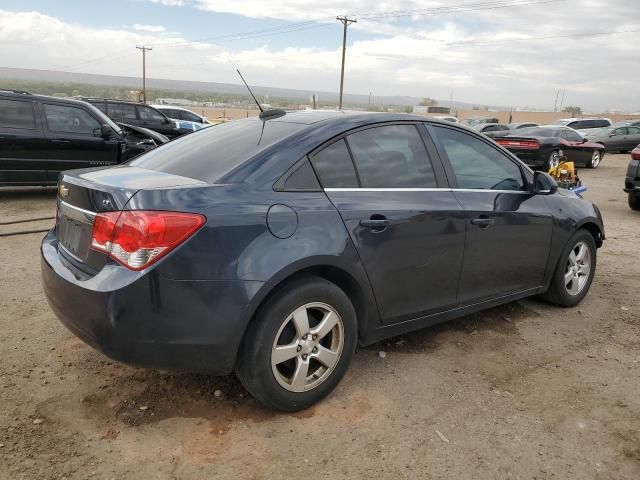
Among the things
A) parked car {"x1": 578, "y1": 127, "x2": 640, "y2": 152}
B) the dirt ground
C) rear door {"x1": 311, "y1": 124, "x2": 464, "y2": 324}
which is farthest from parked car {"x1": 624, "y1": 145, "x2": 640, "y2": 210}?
parked car {"x1": 578, "y1": 127, "x2": 640, "y2": 152}

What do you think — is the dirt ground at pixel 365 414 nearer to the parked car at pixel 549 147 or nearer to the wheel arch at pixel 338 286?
the wheel arch at pixel 338 286

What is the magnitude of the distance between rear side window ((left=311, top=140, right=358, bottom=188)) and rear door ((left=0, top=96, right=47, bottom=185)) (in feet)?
23.4

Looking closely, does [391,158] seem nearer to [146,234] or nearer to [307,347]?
[307,347]

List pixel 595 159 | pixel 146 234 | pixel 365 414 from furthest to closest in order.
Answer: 1. pixel 595 159
2. pixel 365 414
3. pixel 146 234

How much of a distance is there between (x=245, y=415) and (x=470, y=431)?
1190mm

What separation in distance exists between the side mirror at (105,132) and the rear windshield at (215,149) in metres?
6.15

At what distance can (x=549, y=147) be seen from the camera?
1677cm

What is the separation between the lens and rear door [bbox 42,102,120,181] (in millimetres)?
8820

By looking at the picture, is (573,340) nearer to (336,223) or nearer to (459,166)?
(459,166)

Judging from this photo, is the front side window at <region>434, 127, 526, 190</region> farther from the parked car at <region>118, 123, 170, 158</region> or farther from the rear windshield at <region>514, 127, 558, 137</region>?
the rear windshield at <region>514, 127, 558, 137</region>

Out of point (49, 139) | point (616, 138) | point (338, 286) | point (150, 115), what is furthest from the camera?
point (616, 138)

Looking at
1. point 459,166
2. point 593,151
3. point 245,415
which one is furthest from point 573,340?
point 593,151

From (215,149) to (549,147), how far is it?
15654 mm

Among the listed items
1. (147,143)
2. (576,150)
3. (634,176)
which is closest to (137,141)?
(147,143)
